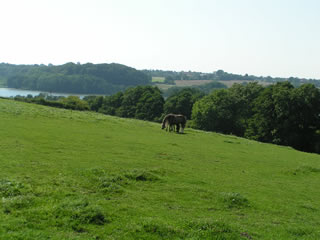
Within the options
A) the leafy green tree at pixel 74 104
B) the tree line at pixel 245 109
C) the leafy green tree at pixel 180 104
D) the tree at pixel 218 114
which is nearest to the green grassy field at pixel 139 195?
the leafy green tree at pixel 74 104

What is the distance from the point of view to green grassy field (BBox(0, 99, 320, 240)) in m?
8.09

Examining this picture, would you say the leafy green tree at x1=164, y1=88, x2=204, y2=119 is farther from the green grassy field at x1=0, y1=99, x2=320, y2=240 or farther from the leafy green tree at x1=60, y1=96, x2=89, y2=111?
the green grassy field at x1=0, y1=99, x2=320, y2=240

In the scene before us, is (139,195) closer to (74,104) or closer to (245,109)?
(245,109)

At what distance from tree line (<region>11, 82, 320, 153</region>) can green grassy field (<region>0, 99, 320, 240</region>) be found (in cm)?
3572

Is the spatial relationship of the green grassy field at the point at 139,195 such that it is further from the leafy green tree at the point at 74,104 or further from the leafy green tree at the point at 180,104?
the leafy green tree at the point at 180,104

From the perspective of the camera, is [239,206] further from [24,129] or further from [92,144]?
[24,129]

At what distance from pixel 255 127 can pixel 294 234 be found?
52683 millimetres

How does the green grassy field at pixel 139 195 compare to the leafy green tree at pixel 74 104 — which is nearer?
the green grassy field at pixel 139 195

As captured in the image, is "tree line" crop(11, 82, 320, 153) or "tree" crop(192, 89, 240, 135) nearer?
"tree line" crop(11, 82, 320, 153)

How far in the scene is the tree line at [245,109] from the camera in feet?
177

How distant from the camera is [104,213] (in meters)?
8.65

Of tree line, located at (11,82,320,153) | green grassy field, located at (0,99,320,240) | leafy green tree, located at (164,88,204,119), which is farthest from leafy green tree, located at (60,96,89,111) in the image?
green grassy field, located at (0,99,320,240)

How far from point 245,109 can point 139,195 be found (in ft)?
216

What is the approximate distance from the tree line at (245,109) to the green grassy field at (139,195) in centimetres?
3572
